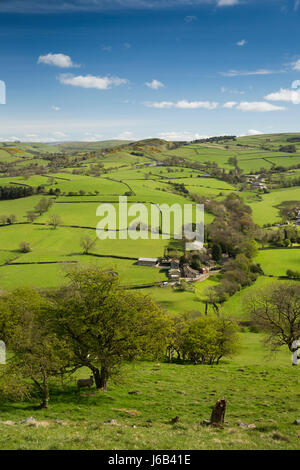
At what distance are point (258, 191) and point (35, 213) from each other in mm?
130899

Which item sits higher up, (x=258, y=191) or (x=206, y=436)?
(x=258, y=191)

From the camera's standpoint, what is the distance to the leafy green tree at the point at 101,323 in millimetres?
25984

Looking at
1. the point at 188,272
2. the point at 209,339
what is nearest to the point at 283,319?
the point at 209,339

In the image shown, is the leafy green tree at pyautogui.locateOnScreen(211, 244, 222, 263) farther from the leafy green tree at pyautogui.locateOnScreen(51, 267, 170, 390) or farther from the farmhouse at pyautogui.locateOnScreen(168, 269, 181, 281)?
the leafy green tree at pyautogui.locateOnScreen(51, 267, 170, 390)

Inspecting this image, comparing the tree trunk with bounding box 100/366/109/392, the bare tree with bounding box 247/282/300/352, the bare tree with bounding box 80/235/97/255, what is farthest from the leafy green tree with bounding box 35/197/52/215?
the tree trunk with bounding box 100/366/109/392

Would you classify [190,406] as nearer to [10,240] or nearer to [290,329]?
[290,329]

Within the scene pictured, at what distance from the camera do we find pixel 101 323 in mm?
26156

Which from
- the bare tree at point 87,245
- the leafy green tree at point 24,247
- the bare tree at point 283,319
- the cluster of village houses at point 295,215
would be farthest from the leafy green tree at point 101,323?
the cluster of village houses at point 295,215

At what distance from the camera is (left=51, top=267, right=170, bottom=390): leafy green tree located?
85.3 ft

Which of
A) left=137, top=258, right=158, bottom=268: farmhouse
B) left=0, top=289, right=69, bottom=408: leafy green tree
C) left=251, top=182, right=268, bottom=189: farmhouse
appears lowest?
left=137, top=258, right=158, bottom=268: farmhouse

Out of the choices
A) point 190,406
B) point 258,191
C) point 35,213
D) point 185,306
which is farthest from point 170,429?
point 258,191

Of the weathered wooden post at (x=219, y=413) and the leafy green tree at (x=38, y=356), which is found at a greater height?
the leafy green tree at (x=38, y=356)

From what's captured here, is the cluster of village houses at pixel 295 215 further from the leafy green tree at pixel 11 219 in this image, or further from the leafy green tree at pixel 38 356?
the leafy green tree at pixel 38 356
